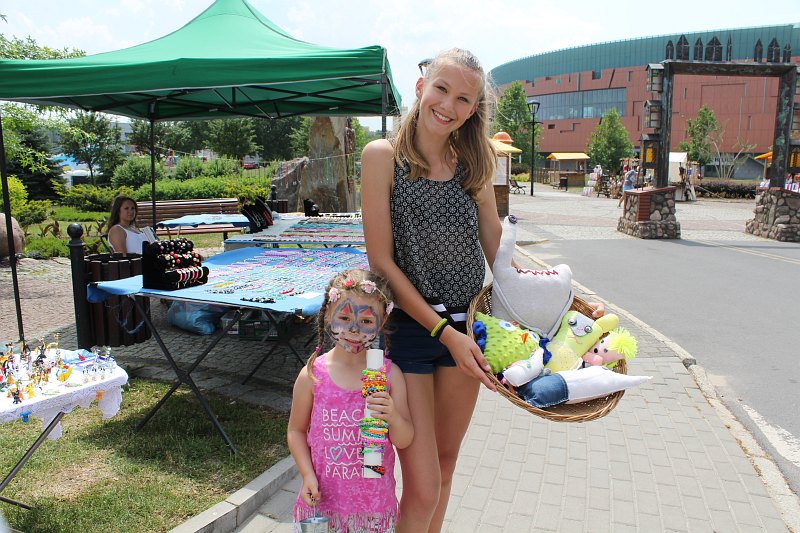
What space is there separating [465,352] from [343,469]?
596mm

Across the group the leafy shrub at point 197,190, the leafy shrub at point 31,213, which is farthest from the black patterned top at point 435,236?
the leafy shrub at point 197,190

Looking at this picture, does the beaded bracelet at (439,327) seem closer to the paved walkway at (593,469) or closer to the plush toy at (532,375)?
the plush toy at (532,375)

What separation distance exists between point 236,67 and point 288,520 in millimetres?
3505

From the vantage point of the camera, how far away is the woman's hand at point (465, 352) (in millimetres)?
1885

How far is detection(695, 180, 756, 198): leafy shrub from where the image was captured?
1240 inches

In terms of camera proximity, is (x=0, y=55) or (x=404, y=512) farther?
(x=0, y=55)

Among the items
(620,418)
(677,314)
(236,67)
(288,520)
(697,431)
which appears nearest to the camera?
(288,520)

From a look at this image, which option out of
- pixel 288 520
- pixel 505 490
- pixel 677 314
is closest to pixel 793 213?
pixel 677 314

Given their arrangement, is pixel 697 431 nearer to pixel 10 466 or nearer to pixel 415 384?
pixel 415 384

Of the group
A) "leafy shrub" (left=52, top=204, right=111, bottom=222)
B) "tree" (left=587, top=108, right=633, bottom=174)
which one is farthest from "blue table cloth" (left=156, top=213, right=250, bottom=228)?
"tree" (left=587, top=108, right=633, bottom=174)

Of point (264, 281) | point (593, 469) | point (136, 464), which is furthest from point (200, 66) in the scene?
point (593, 469)

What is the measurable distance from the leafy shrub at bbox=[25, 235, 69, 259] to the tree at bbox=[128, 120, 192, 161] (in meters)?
31.6

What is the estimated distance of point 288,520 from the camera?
309 centimetres

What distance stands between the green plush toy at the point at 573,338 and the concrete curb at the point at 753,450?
1.80m
